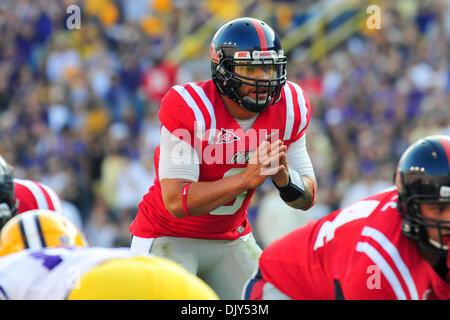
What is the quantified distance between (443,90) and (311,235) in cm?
664

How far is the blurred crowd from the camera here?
9.18 m

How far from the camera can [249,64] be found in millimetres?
4074

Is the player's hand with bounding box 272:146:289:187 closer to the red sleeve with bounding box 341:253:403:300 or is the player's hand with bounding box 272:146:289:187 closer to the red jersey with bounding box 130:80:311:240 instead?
the red jersey with bounding box 130:80:311:240

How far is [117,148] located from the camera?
32.2ft

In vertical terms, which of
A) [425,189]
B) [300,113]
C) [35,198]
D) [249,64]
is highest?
[249,64]

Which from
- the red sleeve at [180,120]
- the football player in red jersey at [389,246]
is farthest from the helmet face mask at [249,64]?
the football player in red jersey at [389,246]

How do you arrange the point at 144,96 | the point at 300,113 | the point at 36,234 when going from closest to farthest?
the point at 36,234 < the point at 300,113 < the point at 144,96

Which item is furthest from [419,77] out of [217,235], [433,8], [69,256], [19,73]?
[69,256]

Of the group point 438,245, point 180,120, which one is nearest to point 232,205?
point 180,120

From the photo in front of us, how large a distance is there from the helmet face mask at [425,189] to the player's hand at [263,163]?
2.08 feet

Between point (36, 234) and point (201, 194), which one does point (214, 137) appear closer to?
point (201, 194)

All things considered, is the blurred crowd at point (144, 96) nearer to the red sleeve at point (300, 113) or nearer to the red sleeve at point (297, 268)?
the red sleeve at point (300, 113)

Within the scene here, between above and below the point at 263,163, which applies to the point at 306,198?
below

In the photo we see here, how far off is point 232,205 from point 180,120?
55cm
